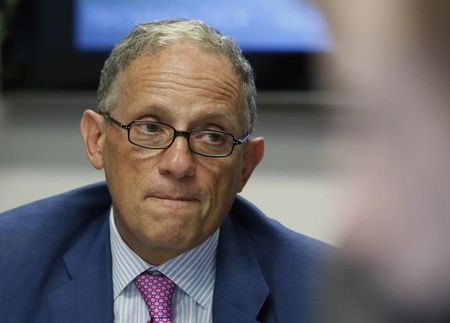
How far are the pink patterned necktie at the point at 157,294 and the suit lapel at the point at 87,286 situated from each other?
73 mm

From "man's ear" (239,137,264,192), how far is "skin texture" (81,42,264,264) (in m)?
0.05

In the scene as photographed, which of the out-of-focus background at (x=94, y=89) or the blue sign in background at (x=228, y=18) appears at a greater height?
the blue sign in background at (x=228, y=18)

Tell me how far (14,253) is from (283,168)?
111 centimetres

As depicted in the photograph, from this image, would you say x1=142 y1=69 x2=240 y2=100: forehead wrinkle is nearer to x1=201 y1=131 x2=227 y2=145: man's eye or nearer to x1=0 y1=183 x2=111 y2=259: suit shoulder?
x1=201 y1=131 x2=227 y2=145: man's eye

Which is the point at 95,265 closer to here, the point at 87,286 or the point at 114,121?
the point at 87,286

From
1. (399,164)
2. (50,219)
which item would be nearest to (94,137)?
(50,219)

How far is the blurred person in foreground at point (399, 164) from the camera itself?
425mm

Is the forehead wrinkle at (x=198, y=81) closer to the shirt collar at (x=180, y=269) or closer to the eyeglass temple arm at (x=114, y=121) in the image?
the eyeglass temple arm at (x=114, y=121)

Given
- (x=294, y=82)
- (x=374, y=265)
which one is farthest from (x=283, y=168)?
(x=374, y=265)

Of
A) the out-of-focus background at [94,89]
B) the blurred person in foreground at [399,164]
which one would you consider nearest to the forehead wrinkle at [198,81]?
the out-of-focus background at [94,89]

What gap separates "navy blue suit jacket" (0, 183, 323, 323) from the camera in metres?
1.64

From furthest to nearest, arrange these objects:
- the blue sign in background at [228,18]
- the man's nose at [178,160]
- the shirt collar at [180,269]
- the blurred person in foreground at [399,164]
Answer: the blue sign in background at [228,18]
the shirt collar at [180,269]
the man's nose at [178,160]
the blurred person in foreground at [399,164]

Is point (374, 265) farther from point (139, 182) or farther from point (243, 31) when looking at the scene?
point (243, 31)

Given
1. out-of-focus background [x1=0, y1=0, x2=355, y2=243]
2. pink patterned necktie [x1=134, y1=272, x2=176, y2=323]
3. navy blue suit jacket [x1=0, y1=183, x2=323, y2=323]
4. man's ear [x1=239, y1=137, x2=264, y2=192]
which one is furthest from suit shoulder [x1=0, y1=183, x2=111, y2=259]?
out-of-focus background [x1=0, y1=0, x2=355, y2=243]
